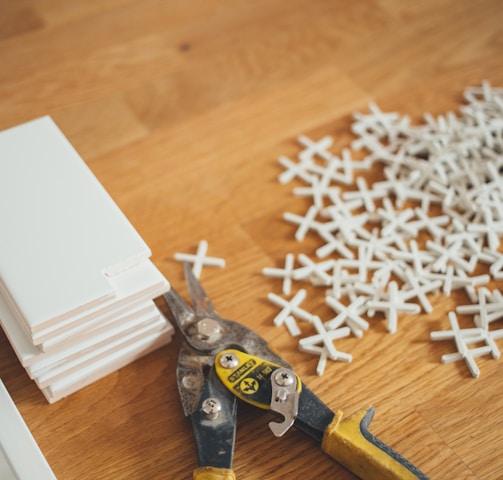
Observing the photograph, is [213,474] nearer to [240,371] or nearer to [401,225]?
[240,371]

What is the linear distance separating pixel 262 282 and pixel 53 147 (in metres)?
0.35

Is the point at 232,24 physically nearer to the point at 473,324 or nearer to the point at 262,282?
the point at 262,282

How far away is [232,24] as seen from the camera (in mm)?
1479

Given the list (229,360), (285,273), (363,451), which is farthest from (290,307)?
→ (363,451)

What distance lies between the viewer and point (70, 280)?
84 cm

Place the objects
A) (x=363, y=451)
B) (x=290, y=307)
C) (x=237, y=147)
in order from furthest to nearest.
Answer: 1. (x=237, y=147)
2. (x=290, y=307)
3. (x=363, y=451)

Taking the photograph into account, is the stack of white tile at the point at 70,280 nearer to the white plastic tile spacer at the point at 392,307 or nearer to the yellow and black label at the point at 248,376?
the yellow and black label at the point at 248,376

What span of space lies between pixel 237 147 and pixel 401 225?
32 cm

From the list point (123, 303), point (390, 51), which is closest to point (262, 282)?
point (123, 303)

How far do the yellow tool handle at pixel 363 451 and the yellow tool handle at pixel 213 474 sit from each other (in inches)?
4.4

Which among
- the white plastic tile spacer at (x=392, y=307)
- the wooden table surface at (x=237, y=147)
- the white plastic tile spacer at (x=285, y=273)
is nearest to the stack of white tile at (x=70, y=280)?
the wooden table surface at (x=237, y=147)

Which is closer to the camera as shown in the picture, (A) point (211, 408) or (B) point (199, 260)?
(A) point (211, 408)

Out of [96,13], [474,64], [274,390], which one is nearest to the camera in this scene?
[274,390]

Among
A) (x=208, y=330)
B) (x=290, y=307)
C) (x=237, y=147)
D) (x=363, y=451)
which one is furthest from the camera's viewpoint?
A: (x=237, y=147)
